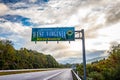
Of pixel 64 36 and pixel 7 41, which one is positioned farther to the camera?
pixel 7 41

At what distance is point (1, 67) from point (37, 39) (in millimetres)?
54552

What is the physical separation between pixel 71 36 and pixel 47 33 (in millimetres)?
2814

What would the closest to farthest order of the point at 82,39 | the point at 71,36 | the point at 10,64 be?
1. the point at 82,39
2. the point at 71,36
3. the point at 10,64

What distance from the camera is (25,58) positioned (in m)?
112

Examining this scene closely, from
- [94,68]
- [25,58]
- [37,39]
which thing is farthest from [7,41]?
[37,39]

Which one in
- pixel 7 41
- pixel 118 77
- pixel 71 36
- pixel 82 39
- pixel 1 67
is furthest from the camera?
pixel 7 41

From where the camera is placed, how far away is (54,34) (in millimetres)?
28391

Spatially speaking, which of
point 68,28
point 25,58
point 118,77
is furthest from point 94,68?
point 25,58

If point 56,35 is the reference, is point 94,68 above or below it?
below

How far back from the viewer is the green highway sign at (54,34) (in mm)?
27891

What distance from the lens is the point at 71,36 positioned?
27750mm

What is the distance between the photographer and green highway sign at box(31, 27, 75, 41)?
27.9 meters

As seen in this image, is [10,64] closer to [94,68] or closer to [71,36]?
[94,68]

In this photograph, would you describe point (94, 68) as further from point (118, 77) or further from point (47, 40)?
point (47, 40)
